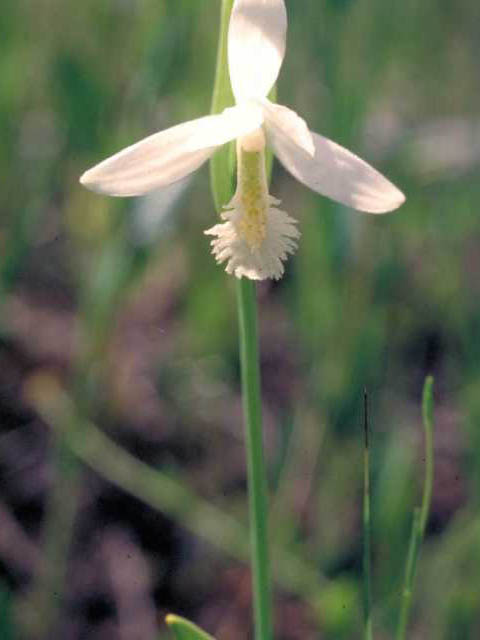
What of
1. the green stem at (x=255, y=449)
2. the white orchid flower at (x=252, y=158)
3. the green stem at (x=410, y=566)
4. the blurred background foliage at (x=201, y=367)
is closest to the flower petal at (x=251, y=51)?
the white orchid flower at (x=252, y=158)

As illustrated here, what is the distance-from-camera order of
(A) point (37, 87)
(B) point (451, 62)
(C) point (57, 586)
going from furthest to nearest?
(B) point (451, 62), (A) point (37, 87), (C) point (57, 586)

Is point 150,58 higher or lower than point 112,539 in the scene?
higher

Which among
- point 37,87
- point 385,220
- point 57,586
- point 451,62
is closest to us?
point 57,586

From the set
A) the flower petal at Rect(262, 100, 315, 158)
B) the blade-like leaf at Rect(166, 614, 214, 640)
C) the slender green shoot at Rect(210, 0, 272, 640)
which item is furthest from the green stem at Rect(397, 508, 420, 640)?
the flower petal at Rect(262, 100, 315, 158)

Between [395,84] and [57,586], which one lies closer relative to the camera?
[57,586]

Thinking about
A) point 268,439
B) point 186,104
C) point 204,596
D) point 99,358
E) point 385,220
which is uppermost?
point 186,104

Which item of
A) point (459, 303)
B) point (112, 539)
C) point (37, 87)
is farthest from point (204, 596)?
point (37, 87)

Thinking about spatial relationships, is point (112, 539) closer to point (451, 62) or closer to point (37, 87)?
point (37, 87)
